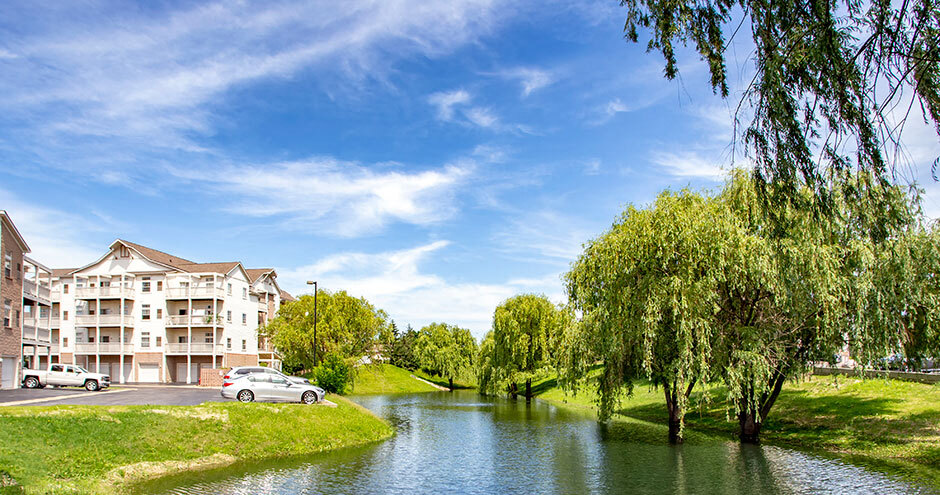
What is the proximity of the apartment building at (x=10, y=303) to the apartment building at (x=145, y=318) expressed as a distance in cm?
1936

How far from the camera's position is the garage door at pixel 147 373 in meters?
63.8

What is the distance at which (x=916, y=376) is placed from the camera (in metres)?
36.6

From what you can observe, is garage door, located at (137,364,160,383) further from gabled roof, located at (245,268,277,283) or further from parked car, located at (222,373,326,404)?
parked car, located at (222,373,326,404)

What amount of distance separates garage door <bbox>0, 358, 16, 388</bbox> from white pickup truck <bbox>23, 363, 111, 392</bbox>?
88 centimetres

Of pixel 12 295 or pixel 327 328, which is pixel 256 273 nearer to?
pixel 327 328

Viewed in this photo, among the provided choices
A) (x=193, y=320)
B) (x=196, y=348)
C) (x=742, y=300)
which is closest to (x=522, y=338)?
(x=196, y=348)

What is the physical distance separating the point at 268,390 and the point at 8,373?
2012 cm

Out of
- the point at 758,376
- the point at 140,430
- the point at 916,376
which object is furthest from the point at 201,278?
the point at 916,376

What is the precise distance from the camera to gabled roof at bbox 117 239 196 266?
217ft

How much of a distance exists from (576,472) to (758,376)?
8.70 m

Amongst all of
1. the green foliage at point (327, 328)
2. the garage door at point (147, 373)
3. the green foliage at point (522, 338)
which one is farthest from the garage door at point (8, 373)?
the green foliage at point (522, 338)

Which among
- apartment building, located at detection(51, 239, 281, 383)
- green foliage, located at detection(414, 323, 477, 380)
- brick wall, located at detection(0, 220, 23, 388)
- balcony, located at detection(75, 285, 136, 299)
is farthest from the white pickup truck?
green foliage, located at detection(414, 323, 477, 380)

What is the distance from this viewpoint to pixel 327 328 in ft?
213

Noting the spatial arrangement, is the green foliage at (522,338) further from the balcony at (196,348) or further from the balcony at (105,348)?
the balcony at (105,348)
